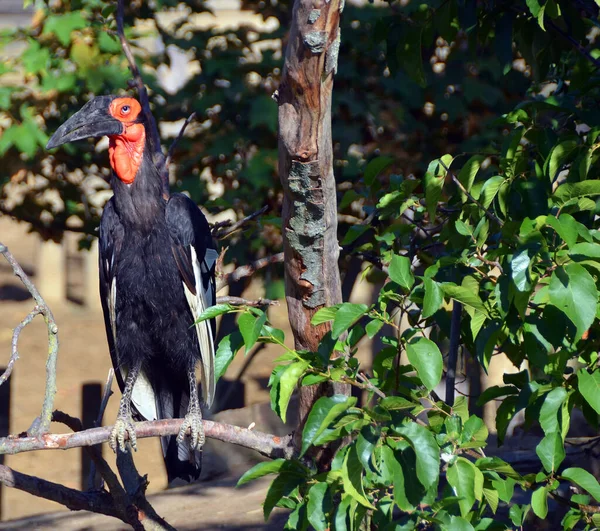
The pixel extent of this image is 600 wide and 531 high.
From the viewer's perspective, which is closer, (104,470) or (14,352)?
(14,352)

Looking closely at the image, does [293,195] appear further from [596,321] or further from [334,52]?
[596,321]

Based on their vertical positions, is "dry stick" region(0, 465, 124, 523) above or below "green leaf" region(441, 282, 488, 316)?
below

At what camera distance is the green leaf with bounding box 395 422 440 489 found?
5.50 feet

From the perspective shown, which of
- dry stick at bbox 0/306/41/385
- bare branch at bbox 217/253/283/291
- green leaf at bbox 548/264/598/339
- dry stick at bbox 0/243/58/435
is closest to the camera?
green leaf at bbox 548/264/598/339

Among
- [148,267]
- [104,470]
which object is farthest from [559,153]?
[104,470]

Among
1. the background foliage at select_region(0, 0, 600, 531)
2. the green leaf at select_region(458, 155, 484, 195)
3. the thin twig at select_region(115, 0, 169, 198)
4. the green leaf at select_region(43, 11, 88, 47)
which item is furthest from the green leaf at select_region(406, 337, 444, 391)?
the green leaf at select_region(43, 11, 88, 47)

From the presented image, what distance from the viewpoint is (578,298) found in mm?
1682

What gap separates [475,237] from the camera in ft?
7.37

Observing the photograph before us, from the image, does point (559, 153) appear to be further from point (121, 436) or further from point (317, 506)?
point (121, 436)

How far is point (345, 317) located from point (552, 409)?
1.83 feet

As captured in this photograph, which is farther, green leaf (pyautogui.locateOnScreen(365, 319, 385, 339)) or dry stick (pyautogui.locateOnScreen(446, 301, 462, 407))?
dry stick (pyautogui.locateOnScreen(446, 301, 462, 407))

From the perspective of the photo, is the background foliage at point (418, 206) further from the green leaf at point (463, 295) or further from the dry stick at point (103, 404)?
the dry stick at point (103, 404)

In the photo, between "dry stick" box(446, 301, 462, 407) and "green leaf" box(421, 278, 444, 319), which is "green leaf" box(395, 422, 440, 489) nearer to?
"green leaf" box(421, 278, 444, 319)

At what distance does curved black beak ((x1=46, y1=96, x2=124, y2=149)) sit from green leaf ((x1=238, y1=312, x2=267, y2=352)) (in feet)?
4.83
